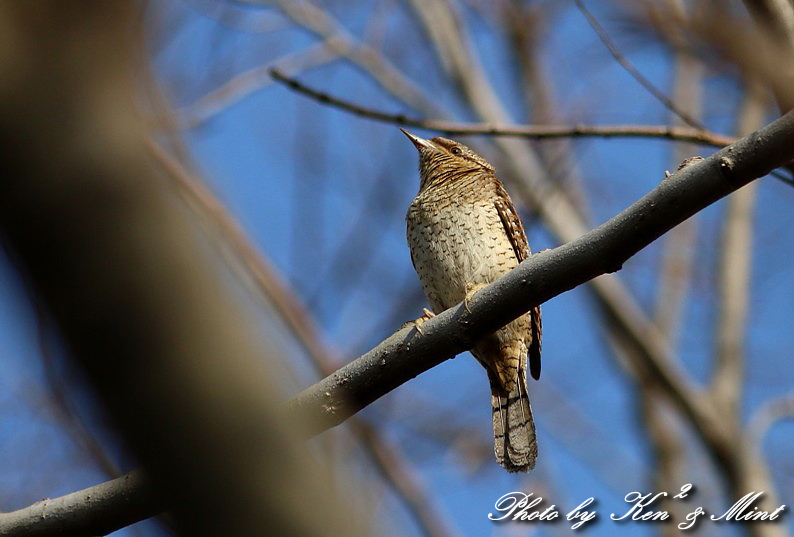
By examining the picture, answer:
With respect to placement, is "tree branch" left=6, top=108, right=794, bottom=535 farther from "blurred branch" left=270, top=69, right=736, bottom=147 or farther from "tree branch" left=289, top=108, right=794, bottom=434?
"blurred branch" left=270, top=69, right=736, bottom=147

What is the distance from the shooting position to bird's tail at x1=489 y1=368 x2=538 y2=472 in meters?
4.90

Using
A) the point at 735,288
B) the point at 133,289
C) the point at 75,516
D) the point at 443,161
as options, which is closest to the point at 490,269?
the point at 443,161

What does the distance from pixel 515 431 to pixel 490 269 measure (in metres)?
0.88

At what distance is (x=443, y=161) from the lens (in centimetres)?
590

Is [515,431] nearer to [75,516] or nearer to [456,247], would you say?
[456,247]

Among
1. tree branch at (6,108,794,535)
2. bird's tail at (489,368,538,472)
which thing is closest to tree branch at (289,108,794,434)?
tree branch at (6,108,794,535)

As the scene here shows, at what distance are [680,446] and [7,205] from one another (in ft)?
26.3

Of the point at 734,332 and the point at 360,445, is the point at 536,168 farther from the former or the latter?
the point at 360,445

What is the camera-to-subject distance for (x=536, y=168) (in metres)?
8.06

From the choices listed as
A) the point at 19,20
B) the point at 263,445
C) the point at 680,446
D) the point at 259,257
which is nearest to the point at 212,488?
the point at 263,445

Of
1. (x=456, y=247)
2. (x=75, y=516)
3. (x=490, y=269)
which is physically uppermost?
(x=456, y=247)

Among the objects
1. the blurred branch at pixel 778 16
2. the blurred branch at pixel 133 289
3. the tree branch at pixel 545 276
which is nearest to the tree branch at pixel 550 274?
the tree branch at pixel 545 276

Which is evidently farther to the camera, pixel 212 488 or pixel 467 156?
pixel 467 156

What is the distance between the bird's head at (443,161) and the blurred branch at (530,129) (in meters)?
1.19
